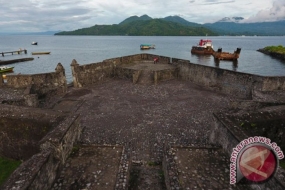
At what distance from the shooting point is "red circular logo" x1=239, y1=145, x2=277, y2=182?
576cm

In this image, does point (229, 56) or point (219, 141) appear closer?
point (219, 141)

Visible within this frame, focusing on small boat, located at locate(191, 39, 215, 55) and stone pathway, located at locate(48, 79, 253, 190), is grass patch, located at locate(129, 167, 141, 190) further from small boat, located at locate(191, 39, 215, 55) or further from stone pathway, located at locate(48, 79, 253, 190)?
small boat, located at locate(191, 39, 215, 55)

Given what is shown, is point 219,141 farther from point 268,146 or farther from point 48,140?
point 48,140

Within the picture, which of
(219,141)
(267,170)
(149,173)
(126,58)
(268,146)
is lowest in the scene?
(149,173)

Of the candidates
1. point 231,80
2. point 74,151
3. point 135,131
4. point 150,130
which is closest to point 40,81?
point 135,131

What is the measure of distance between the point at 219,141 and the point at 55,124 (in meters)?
7.70

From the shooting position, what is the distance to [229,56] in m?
66.4

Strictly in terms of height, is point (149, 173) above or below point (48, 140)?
below

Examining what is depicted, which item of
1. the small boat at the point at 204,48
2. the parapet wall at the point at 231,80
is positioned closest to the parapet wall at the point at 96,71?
the parapet wall at the point at 231,80

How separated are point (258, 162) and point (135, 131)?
22.9 feet

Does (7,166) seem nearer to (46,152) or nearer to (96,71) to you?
(46,152)

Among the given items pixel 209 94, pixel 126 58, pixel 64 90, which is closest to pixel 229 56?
pixel 126 58

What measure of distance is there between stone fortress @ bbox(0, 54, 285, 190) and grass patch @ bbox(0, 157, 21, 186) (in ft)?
1.01

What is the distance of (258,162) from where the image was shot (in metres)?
5.78
